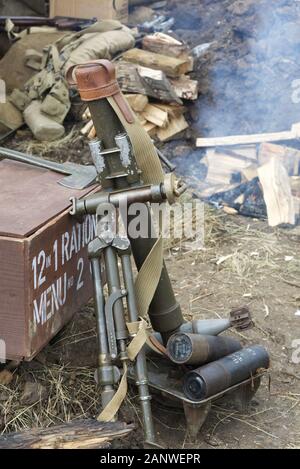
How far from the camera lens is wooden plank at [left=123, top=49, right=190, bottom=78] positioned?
7680mm

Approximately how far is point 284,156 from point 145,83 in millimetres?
1616

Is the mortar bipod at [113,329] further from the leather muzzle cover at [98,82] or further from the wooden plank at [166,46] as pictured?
the wooden plank at [166,46]

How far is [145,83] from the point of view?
7.31 metres

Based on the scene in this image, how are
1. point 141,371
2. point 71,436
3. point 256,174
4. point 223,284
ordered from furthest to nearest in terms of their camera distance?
1. point 256,174
2. point 223,284
3. point 141,371
4. point 71,436

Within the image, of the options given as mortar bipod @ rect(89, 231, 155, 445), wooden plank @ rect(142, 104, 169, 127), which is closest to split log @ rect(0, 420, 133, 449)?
mortar bipod @ rect(89, 231, 155, 445)

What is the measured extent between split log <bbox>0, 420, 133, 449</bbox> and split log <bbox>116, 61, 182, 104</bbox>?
479 cm

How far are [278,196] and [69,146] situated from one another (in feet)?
7.27

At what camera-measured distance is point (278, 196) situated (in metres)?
6.50

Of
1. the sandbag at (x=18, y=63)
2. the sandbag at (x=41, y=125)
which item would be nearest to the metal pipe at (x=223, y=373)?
Result: the sandbag at (x=41, y=125)

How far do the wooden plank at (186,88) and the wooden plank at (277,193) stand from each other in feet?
4.52

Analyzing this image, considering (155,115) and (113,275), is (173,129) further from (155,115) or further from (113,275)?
(113,275)

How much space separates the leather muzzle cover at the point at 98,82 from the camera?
3.37 m

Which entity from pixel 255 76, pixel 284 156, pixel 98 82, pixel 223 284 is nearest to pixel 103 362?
pixel 98 82

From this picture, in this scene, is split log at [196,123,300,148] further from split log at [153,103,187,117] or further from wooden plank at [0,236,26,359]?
wooden plank at [0,236,26,359]
